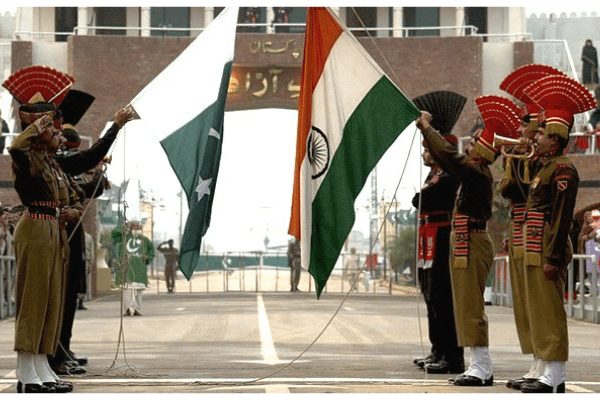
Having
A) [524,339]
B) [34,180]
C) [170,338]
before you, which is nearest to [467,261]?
[524,339]

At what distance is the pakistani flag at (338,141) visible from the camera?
10117 millimetres

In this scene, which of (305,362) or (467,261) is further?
(305,362)

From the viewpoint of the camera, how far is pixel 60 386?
934 centimetres

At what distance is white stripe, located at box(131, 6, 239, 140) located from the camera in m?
10.3

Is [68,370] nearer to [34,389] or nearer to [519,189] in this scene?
[34,389]

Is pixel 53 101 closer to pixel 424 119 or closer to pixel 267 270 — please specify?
pixel 424 119

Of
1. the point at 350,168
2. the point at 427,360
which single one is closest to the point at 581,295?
the point at 427,360

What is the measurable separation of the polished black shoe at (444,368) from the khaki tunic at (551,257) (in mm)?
1652

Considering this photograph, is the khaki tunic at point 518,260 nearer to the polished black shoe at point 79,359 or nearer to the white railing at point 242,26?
the polished black shoe at point 79,359

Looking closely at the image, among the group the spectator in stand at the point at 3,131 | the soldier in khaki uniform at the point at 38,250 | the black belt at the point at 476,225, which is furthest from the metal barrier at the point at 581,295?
the spectator in stand at the point at 3,131

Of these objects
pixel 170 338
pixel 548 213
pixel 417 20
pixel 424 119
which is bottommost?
pixel 170 338

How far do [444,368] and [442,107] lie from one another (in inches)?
80.6

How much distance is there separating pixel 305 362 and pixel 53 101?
10.5 feet

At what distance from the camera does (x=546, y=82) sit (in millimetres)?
9672
